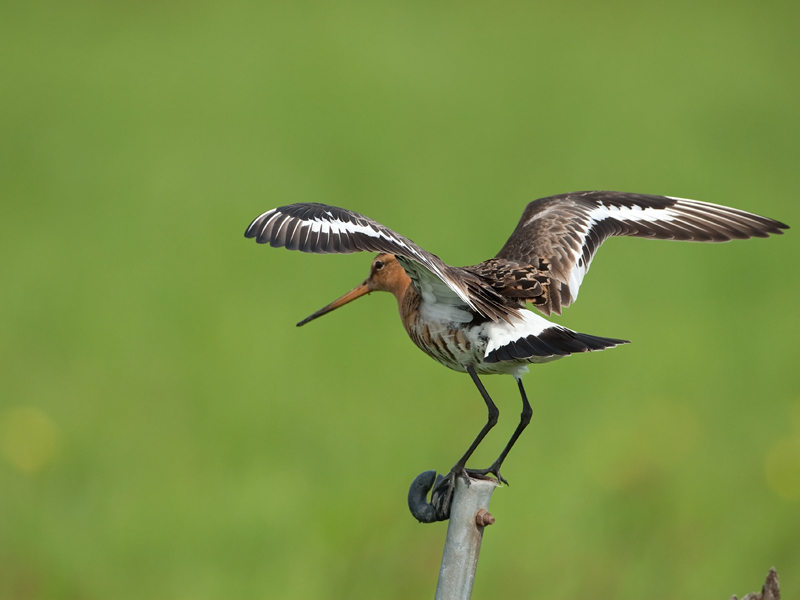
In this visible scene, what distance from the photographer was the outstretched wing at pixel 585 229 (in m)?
5.40

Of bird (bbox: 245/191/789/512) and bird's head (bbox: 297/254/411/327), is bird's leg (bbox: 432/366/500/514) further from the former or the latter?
bird's head (bbox: 297/254/411/327)

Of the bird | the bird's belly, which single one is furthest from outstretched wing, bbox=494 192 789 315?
the bird's belly

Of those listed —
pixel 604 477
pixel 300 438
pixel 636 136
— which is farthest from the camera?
pixel 636 136

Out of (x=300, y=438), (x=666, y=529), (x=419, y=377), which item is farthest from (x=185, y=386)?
(x=666, y=529)

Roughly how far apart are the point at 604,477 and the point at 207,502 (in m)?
4.22

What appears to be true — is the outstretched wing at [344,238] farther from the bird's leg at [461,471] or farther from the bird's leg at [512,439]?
the bird's leg at [512,439]

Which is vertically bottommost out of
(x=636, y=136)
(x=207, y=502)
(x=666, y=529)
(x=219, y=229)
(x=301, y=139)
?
(x=207, y=502)

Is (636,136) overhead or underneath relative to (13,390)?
overhead

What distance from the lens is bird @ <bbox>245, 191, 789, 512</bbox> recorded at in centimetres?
430

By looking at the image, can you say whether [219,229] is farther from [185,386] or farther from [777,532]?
[777,532]

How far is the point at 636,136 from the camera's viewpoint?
57.2ft

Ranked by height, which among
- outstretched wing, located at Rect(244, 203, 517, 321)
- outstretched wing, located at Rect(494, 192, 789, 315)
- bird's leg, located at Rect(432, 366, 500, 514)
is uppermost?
outstretched wing, located at Rect(494, 192, 789, 315)

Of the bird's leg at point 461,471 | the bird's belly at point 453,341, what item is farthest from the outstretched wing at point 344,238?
the bird's leg at point 461,471

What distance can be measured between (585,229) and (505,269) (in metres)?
1.04
